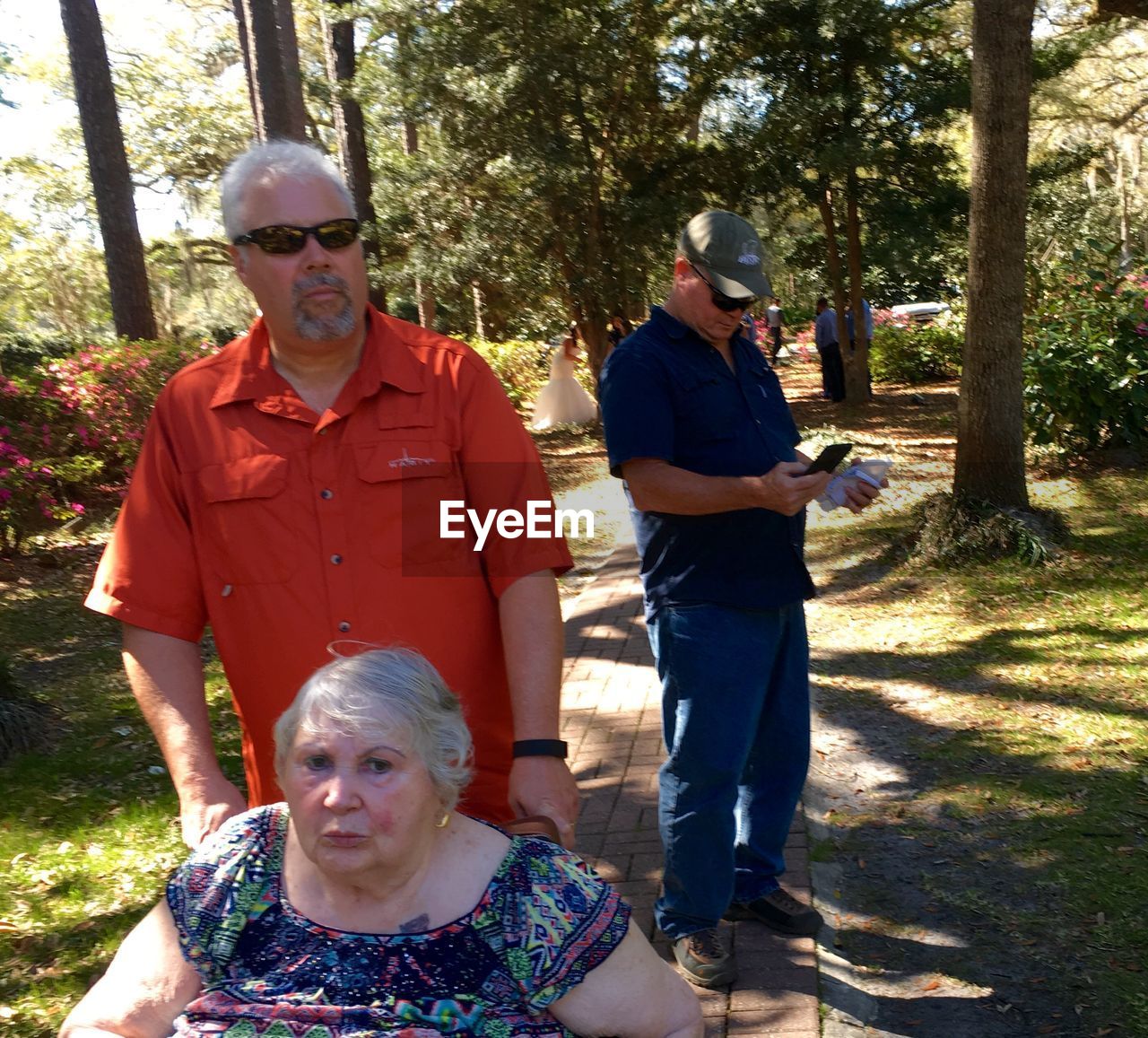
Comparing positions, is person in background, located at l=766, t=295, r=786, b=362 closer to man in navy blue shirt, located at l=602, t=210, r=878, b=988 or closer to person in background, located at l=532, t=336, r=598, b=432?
person in background, located at l=532, t=336, r=598, b=432

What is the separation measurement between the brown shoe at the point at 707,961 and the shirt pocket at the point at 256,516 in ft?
5.97

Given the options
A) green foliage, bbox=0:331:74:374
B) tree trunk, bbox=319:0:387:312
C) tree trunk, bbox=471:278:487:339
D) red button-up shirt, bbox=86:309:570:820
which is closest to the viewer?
red button-up shirt, bbox=86:309:570:820

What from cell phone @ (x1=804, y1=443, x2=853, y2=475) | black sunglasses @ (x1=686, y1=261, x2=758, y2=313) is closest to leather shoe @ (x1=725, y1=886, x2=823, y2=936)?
cell phone @ (x1=804, y1=443, x2=853, y2=475)

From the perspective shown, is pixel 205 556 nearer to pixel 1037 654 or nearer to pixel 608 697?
pixel 608 697

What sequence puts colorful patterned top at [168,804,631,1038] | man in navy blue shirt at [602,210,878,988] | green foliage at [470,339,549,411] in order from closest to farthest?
colorful patterned top at [168,804,631,1038], man in navy blue shirt at [602,210,878,988], green foliage at [470,339,549,411]

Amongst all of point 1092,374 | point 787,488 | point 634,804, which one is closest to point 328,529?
point 787,488

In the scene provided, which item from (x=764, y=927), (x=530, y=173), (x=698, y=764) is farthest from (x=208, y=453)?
(x=530, y=173)

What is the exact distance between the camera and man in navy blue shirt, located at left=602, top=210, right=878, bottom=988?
133 inches

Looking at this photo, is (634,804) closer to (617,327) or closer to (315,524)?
(315,524)

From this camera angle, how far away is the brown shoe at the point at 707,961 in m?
3.62

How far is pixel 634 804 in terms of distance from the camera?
5.20 meters

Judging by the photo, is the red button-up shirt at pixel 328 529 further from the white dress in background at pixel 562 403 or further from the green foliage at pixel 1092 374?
the white dress in background at pixel 562 403

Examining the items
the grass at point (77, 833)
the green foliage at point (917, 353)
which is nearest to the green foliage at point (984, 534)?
the grass at point (77, 833)

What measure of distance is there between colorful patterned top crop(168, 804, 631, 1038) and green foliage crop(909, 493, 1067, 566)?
6658mm
